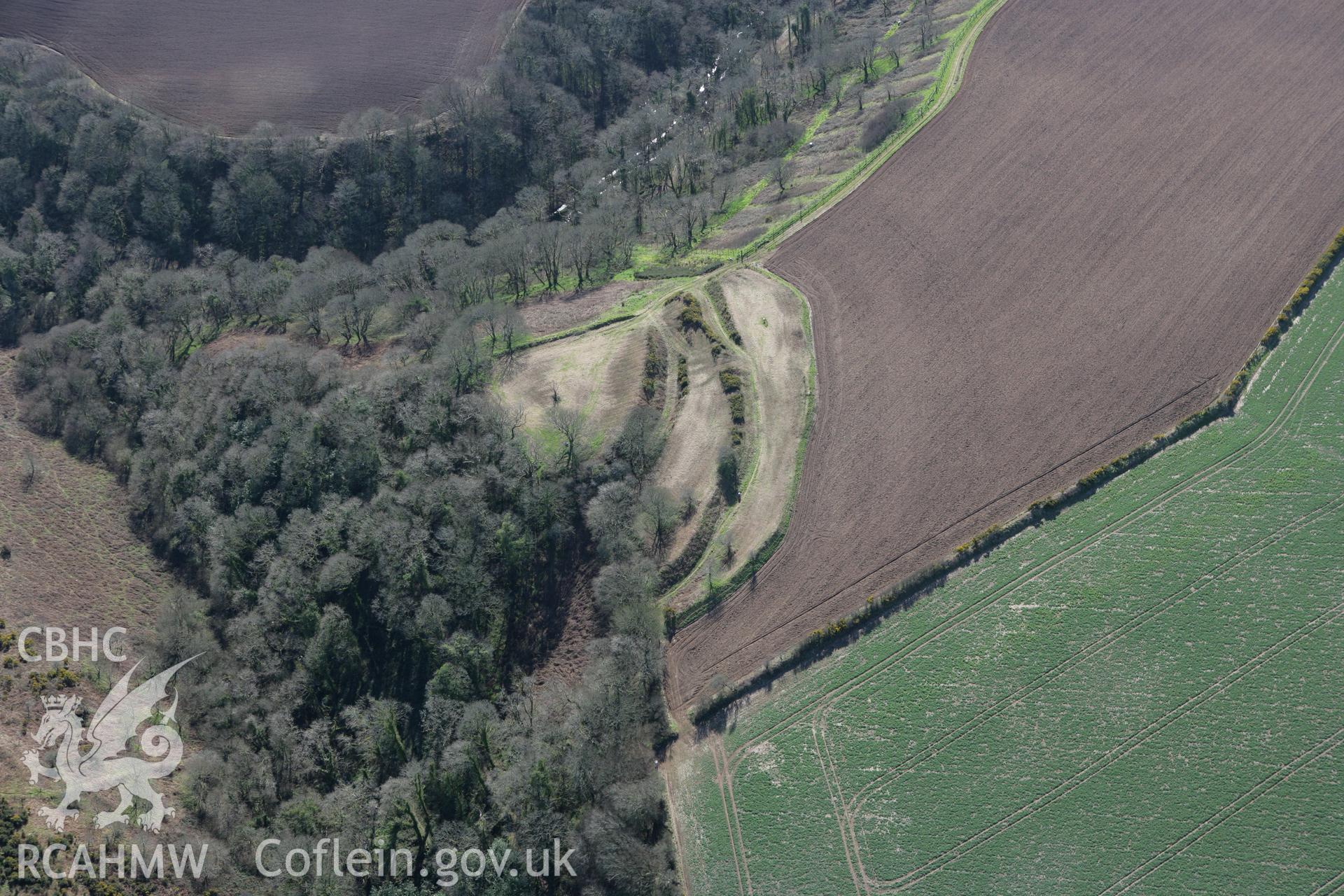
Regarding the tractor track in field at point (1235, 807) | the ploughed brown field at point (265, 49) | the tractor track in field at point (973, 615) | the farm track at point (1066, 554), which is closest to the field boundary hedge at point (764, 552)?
the tractor track in field at point (973, 615)

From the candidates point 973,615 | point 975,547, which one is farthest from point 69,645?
point 975,547

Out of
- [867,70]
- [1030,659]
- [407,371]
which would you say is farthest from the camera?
[867,70]

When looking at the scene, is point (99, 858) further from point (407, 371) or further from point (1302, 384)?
point (1302, 384)

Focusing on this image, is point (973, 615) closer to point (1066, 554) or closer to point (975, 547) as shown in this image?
point (975, 547)

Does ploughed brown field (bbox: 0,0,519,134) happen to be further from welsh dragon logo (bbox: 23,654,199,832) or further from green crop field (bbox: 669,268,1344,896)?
green crop field (bbox: 669,268,1344,896)

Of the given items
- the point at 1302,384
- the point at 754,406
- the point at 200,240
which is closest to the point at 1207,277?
the point at 1302,384
